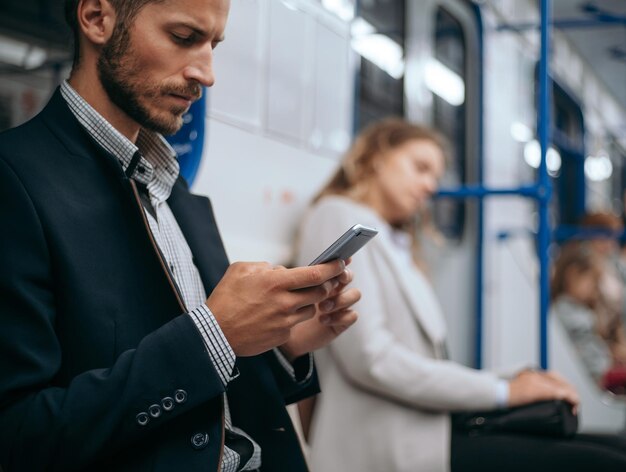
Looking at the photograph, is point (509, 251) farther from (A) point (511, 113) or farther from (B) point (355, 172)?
(B) point (355, 172)

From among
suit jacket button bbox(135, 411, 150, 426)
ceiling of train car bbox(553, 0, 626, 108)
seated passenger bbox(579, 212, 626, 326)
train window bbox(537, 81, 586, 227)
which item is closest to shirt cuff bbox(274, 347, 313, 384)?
suit jacket button bbox(135, 411, 150, 426)

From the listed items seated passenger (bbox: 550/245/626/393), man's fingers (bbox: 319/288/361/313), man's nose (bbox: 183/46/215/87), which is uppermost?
man's nose (bbox: 183/46/215/87)

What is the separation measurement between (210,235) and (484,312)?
115 inches

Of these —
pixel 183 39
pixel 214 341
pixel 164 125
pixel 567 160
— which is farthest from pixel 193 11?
pixel 567 160

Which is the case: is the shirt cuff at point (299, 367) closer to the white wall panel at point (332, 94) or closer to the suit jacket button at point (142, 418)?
the suit jacket button at point (142, 418)

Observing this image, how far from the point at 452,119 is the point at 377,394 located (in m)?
2.35

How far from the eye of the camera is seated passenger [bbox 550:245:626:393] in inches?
169

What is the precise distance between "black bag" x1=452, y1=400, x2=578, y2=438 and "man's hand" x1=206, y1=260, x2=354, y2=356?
1007 millimetres

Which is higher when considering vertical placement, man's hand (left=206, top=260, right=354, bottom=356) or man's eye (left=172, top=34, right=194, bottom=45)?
man's eye (left=172, top=34, right=194, bottom=45)

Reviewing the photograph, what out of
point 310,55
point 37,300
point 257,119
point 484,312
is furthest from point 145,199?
Result: point 484,312

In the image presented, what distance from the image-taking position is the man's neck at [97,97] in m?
1.04

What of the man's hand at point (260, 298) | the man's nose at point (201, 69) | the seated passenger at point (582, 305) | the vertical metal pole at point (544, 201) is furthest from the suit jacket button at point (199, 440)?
the seated passenger at point (582, 305)

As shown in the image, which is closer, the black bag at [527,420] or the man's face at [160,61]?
the man's face at [160,61]

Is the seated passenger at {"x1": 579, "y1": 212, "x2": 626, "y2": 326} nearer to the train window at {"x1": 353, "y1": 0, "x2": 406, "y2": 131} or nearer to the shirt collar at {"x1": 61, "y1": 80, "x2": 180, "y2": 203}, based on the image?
the train window at {"x1": 353, "y1": 0, "x2": 406, "y2": 131}
